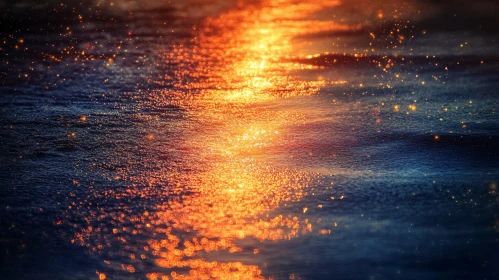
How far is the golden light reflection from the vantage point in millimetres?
2633

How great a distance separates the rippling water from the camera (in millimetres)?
2682

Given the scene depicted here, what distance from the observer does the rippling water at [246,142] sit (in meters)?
2.68

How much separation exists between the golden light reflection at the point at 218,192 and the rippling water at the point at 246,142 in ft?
0.05

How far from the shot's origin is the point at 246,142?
13.5 feet

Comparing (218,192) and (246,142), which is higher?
(246,142)

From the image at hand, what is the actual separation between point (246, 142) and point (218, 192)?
85 cm

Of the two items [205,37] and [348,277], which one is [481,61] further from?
[348,277]

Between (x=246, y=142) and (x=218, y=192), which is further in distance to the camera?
(x=246, y=142)

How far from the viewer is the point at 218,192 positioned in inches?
132

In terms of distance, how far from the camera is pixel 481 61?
552 cm

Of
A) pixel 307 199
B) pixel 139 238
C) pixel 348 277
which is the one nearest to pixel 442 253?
pixel 348 277

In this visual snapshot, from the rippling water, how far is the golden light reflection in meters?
0.01

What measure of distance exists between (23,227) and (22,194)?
0.45 meters

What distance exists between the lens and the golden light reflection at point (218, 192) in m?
2.63
